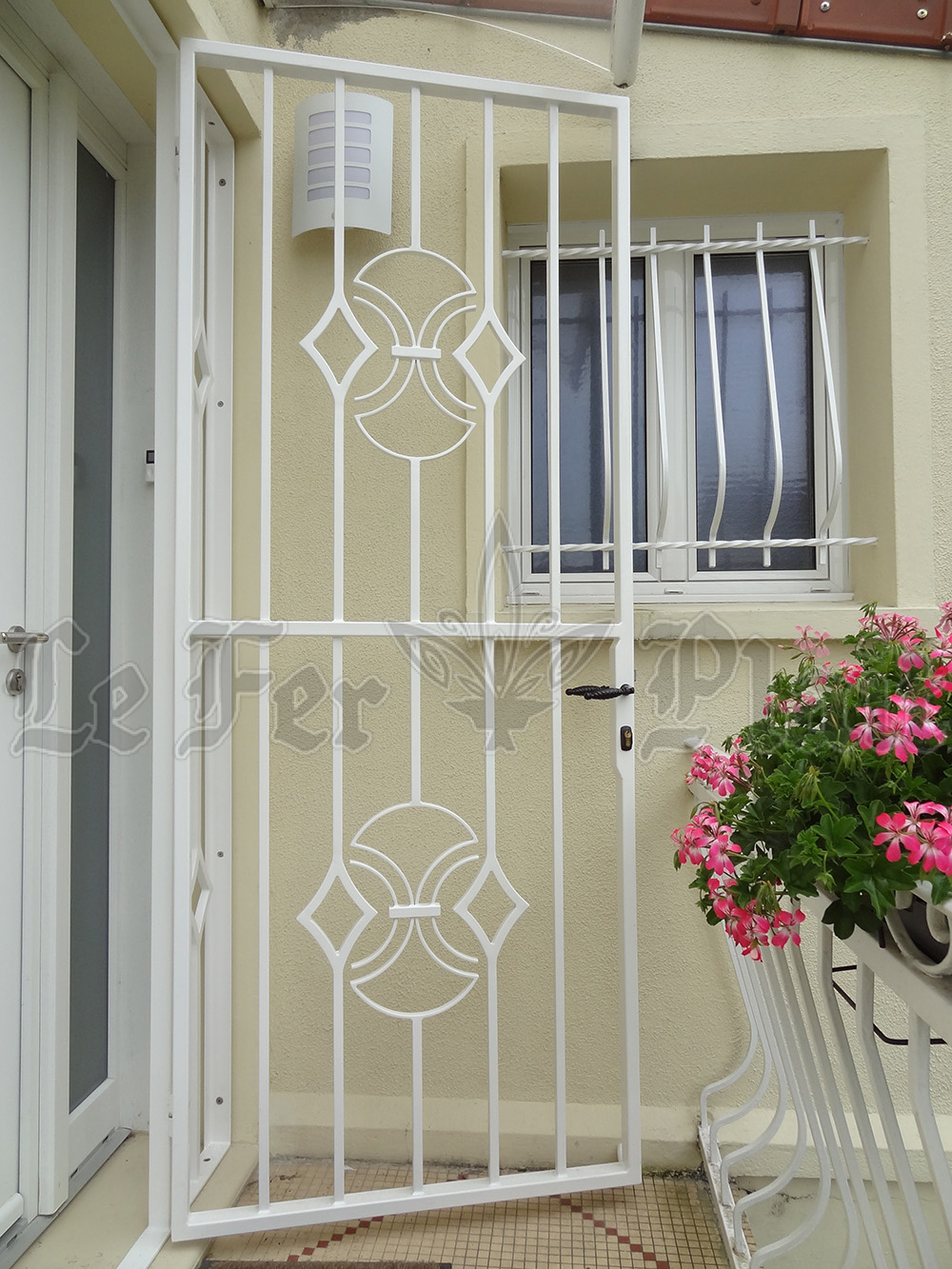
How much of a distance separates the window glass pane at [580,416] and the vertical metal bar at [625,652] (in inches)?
14.1

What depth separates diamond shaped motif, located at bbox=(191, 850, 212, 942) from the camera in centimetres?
155

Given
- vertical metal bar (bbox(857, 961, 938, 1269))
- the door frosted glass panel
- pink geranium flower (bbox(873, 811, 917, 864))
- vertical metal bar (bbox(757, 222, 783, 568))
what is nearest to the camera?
pink geranium flower (bbox(873, 811, 917, 864))

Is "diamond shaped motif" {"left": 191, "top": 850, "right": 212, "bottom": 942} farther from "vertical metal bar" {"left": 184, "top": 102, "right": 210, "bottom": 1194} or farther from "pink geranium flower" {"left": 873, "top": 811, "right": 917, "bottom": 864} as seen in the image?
"pink geranium flower" {"left": 873, "top": 811, "right": 917, "bottom": 864}

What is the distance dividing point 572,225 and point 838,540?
99 cm

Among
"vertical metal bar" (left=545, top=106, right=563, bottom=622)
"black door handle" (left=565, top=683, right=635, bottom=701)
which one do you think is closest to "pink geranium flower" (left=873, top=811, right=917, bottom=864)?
"black door handle" (left=565, top=683, right=635, bottom=701)

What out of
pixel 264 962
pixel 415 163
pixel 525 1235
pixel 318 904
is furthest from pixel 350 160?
pixel 525 1235

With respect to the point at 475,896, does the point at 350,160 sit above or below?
above

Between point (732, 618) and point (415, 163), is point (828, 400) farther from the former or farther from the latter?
point (415, 163)

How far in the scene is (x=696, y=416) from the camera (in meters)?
2.02

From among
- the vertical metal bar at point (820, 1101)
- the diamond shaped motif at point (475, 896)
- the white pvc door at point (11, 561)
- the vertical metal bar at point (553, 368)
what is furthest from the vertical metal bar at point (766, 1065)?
the white pvc door at point (11, 561)

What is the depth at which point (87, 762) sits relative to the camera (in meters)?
1.68

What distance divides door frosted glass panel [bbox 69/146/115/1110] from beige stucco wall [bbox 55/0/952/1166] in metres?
0.27

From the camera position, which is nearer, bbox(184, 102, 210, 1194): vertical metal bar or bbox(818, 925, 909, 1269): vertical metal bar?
bbox(818, 925, 909, 1269): vertical metal bar

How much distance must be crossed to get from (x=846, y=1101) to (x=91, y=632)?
1.84 metres
